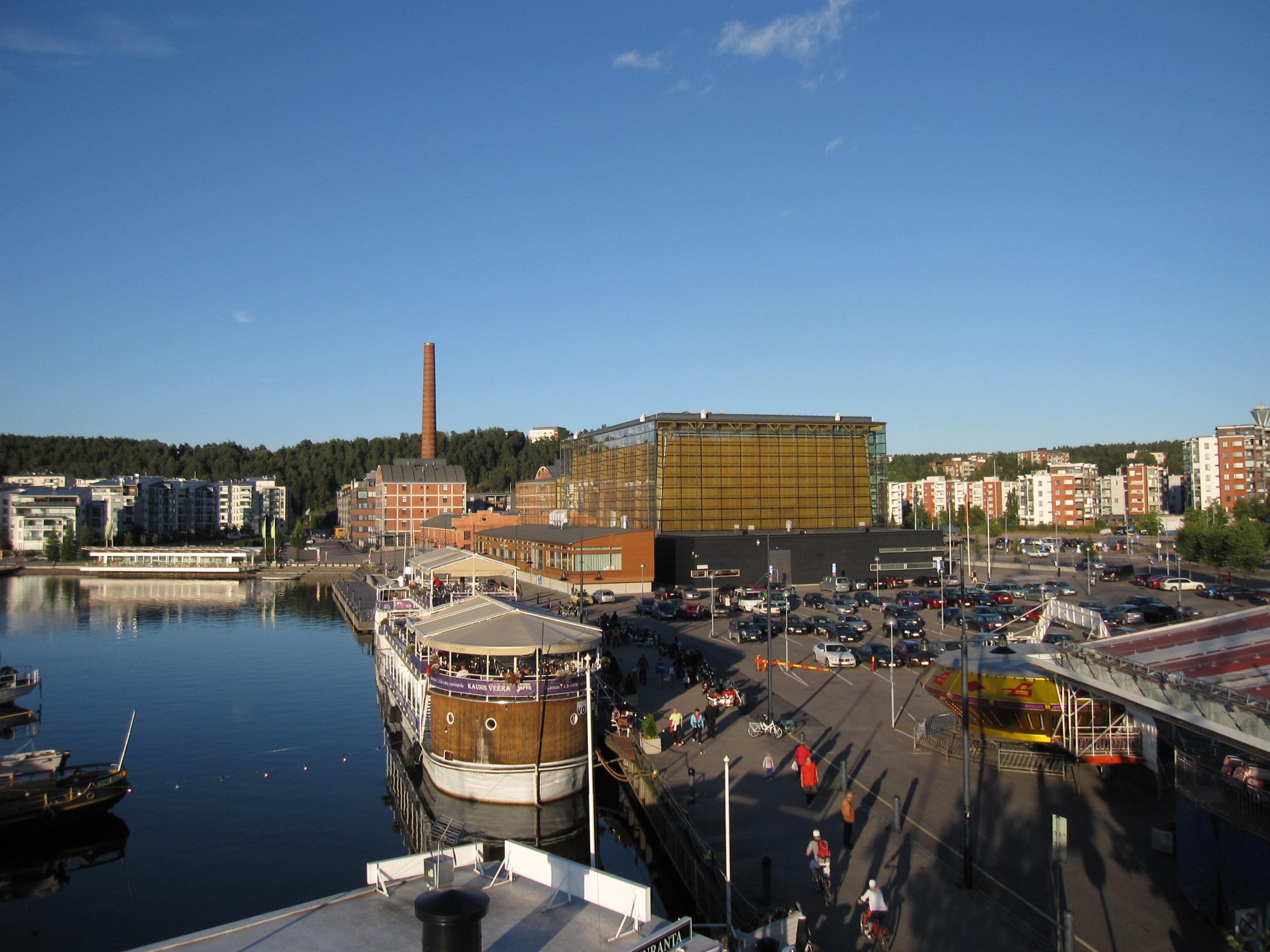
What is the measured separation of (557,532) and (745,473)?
1700 centimetres

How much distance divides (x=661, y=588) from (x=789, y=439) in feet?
65.1

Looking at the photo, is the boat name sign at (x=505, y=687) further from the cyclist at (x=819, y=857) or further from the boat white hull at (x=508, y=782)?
the cyclist at (x=819, y=857)

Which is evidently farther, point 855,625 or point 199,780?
point 855,625

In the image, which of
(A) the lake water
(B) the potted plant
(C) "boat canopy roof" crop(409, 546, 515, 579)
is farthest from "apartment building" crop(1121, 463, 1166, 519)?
(B) the potted plant

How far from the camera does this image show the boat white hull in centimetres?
2292

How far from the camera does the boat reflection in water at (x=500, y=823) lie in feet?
71.6

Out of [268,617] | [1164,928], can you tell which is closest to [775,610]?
[1164,928]

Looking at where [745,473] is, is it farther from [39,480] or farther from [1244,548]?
[39,480]

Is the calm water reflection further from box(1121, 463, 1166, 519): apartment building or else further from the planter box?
box(1121, 463, 1166, 519): apartment building

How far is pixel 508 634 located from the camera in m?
24.0

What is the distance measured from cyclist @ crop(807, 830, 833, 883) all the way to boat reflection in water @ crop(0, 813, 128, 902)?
18036 mm

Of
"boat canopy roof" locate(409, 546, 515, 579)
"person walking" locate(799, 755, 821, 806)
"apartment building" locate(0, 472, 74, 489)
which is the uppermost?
"apartment building" locate(0, 472, 74, 489)

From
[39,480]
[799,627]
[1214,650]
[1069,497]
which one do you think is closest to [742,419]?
[799,627]

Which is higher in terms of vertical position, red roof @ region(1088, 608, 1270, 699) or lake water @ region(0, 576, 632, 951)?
red roof @ region(1088, 608, 1270, 699)
